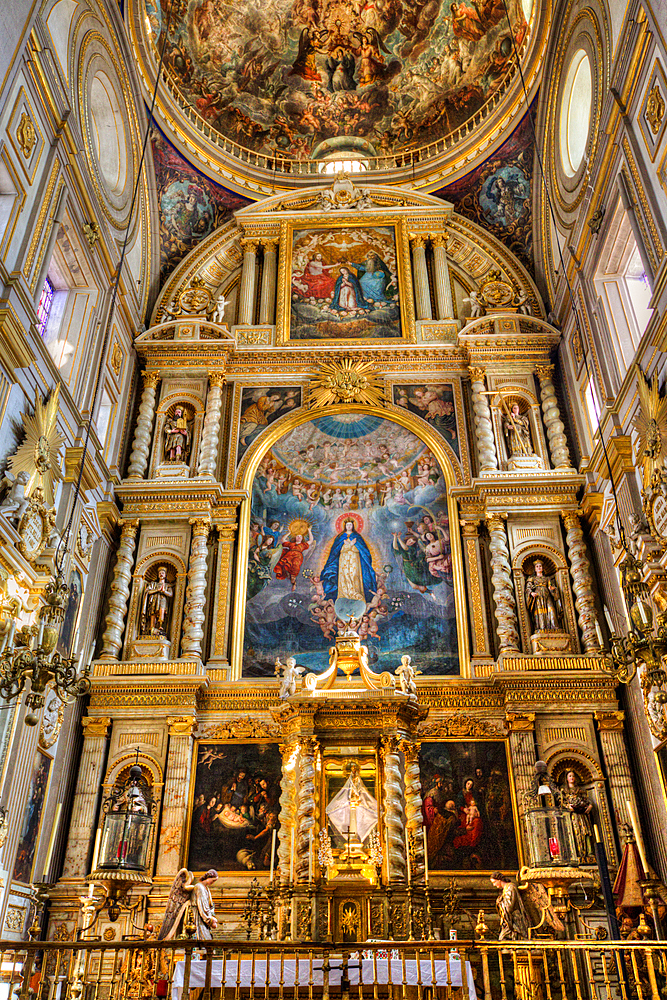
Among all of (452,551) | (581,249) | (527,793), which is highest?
(581,249)

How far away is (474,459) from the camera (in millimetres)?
16906

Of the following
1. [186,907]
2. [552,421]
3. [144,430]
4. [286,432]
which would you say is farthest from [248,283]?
[186,907]

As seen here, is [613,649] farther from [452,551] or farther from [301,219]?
[301,219]

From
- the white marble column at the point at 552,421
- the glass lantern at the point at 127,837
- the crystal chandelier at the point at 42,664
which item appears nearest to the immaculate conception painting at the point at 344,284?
the white marble column at the point at 552,421

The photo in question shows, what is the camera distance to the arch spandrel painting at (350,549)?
15.2 m

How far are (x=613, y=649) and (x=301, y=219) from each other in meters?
13.0

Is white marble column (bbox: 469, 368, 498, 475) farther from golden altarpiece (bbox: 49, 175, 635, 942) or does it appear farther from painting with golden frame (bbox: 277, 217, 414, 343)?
painting with golden frame (bbox: 277, 217, 414, 343)

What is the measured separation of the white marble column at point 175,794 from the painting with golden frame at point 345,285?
8.32m

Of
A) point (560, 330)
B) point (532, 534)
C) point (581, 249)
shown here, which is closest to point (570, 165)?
point (581, 249)

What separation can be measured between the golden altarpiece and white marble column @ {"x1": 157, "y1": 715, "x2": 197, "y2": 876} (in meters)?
0.04

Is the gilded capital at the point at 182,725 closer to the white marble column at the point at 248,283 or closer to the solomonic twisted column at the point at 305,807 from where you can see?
the solomonic twisted column at the point at 305,807

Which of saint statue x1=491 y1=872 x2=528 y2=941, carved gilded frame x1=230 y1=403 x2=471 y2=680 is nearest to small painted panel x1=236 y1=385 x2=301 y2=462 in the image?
carved gilded frame x1=230 y1=403 x2=471 y2=680

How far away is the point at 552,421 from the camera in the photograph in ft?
55.5

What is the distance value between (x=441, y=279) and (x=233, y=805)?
11684mm
